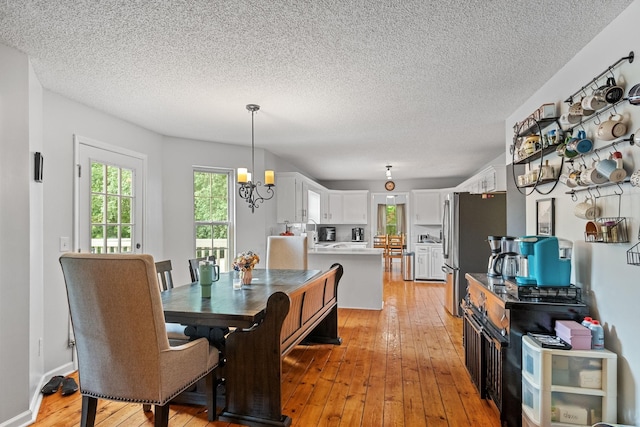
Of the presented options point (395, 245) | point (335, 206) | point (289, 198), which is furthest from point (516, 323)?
point (395, 245)

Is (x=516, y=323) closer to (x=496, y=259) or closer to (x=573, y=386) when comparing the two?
(x=573, y=386)

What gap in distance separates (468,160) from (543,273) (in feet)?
14.6

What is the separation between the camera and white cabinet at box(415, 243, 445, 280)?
7.70 metres

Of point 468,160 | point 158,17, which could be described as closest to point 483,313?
point 158,17

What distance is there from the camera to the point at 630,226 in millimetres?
1771

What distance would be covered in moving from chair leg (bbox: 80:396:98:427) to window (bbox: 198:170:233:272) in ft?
9.64

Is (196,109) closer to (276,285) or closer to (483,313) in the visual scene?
(276,285)

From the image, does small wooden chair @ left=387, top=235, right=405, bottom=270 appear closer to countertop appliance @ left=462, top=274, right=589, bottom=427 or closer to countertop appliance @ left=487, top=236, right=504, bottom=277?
countertop appliance @ left=487, top=236, right=504, bottom=277

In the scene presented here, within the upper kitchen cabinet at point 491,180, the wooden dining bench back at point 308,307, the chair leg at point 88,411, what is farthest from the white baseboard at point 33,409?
the upper kitchen cabinet at point 491,180

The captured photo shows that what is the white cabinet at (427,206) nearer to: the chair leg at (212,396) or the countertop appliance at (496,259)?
the countertop appliance at (496,259)

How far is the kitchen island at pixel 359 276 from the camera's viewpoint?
518 centimetres

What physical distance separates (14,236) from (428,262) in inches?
277

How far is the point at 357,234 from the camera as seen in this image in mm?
9000

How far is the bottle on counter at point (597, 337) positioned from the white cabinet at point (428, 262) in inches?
229
